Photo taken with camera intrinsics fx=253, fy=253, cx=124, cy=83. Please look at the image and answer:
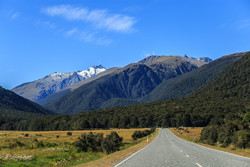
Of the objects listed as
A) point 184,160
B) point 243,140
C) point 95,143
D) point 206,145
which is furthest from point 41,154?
point 243,140

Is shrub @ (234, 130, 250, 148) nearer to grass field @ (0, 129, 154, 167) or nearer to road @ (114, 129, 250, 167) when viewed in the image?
road @ (114, 129, 250, 167)

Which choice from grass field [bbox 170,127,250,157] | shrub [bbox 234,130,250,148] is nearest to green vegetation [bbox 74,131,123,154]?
grass field [bbox 170,127,250,157]

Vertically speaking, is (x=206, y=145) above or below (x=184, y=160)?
below

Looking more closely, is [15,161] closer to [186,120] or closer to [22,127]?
[186,120]

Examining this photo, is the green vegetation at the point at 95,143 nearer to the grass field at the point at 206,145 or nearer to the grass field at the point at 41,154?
the grass field at the point at 41,154

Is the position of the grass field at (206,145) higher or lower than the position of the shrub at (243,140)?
lower

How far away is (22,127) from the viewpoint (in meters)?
172

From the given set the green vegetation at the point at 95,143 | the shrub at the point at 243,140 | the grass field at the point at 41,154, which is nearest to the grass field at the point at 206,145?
the shrub at the point at 243,140

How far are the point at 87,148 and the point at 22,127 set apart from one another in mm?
154681

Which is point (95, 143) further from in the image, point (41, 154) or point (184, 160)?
point (184, 160)

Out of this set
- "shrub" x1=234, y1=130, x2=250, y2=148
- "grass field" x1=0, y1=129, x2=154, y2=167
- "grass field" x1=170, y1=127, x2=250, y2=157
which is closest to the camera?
"grass field" x1=0, y1=129, x2=154, y2=167

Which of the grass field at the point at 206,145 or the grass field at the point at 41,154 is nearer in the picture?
the grass field at the point at 41,154

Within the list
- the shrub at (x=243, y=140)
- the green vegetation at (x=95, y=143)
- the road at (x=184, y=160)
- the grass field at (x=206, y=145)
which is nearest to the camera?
the road at (x=184, y=160)

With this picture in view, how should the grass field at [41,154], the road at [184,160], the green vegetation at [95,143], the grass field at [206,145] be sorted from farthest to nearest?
the green vegetation at [95,143] → the grass field at [206,145] → the grass field at [41,154] → the road at [184,160]
